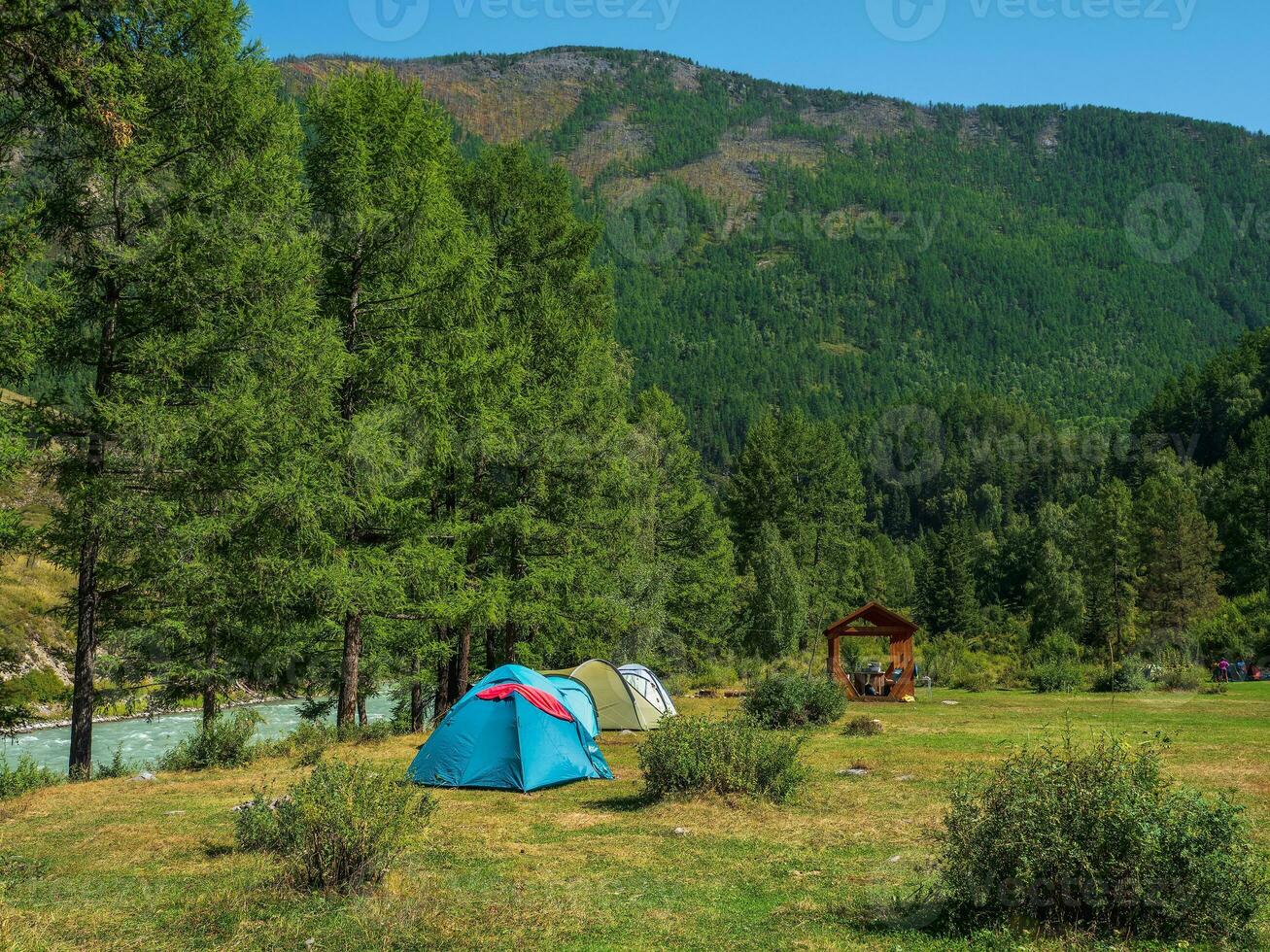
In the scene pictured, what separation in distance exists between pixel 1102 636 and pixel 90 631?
50.1 meters

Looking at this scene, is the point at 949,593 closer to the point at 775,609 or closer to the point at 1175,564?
the point at 1175,564

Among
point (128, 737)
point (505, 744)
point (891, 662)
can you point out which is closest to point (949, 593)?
point (891, 662)

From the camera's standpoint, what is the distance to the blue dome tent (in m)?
13.1

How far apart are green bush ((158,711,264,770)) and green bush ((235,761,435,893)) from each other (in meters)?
7.78

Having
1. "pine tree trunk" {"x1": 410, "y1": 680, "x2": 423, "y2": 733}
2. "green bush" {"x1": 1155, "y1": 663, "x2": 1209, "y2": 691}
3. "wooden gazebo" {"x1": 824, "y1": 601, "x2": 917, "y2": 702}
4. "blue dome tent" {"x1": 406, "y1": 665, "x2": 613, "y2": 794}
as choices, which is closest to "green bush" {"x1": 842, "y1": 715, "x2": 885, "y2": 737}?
"blue dome tent" {"x1": 406, "y1": 665, "x2": 613, "y2": 794}

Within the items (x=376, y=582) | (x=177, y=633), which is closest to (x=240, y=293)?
(x=376, y=582)

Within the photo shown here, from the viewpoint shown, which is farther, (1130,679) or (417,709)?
(1130,679)

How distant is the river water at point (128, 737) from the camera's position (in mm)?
28641

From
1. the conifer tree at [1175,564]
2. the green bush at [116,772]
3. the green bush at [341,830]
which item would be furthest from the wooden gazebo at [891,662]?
the conifer tree at [1175,564]

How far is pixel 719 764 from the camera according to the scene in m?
11.3

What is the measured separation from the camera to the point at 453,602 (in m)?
17.5

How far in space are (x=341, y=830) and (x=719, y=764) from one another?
515 centimetres

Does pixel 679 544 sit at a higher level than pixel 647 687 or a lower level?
higher

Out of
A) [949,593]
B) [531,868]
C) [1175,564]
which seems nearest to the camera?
[531,868]
